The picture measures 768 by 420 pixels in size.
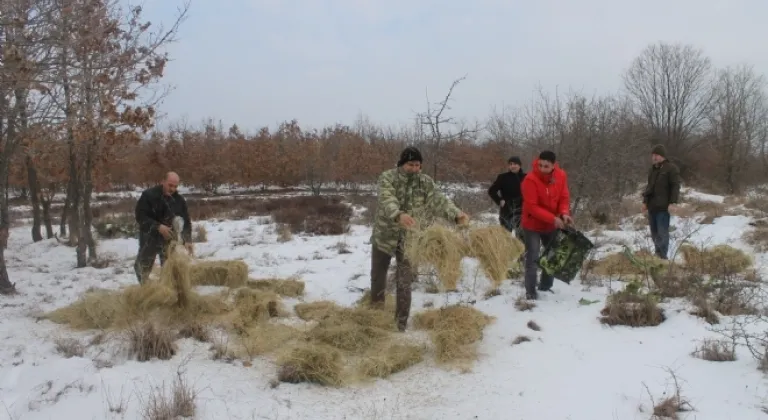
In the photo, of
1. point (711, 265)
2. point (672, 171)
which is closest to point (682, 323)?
point (711, 265)

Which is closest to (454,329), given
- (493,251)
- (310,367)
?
(493,251)

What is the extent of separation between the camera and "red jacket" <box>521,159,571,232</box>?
5.29 m

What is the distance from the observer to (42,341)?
15.4 ft

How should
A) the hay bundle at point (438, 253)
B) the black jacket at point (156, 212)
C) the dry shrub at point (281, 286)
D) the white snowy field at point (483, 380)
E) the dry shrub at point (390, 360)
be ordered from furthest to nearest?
the dry shrub at point (281, 286) < the black jacket at point (156, 212) < the hay bundle at point (438, 253) < the dry shrub at point (390, 360) < the white snowy field at point (483, 380)

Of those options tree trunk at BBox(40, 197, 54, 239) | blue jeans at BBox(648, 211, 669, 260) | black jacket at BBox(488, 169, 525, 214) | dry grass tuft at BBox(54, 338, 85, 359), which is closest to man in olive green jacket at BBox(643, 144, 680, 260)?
blue jeans at BBox(648, 211, 669, 260)

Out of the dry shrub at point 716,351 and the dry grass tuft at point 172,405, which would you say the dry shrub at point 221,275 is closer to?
the dry grass tuft at point 172,405

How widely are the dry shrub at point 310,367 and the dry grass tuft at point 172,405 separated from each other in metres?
0.75

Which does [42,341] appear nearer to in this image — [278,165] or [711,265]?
[711,265]

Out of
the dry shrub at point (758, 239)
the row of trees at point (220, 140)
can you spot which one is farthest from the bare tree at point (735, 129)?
the dry shrub at point (758, 239)

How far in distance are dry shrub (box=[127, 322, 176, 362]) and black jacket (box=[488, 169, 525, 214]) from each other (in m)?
5.04

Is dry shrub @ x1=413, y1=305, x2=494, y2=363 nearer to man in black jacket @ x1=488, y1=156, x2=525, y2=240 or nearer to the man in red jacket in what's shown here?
the man in red jacket

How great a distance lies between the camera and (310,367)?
4.02m

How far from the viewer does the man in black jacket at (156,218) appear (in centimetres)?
595

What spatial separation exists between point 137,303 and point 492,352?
3.76 meters
